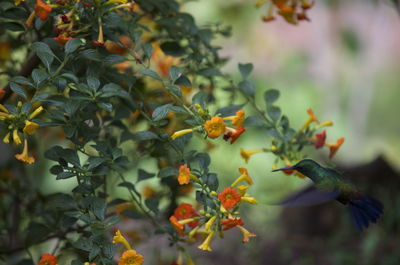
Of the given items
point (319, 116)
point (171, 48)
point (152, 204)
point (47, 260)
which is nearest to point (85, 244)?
point (47, 260)

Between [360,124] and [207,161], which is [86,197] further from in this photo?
[360,124]

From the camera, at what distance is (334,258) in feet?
8.14

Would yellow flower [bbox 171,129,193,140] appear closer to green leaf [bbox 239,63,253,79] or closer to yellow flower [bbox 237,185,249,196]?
yellow flower [bbox 237,185,249,196]

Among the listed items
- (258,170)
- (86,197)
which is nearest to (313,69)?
(258,170)

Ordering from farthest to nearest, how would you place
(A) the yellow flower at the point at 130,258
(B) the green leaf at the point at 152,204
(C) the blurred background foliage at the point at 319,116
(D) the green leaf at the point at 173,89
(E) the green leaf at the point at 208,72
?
(C) the blurred background foliage at the point at 319,116 → (E) the green leaf at the point at 208,72 → (B) the green leaf at the point at 152,204 → (D) the green leaf at the point at 173,89 → (A) the yellow flower at the point at 130,258

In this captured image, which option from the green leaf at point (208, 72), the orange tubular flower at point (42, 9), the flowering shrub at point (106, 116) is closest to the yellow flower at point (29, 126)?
the flowering shrub at point (106, 116)

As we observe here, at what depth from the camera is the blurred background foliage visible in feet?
8.66

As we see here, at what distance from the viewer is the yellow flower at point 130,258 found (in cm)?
105

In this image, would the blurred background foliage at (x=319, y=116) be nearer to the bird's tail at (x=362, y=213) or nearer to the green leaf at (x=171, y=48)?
the green leaf at (x=171, y=48)

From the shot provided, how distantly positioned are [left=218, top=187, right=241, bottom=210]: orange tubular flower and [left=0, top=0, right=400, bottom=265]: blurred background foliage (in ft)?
2.96

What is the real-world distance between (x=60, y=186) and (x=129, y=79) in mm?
2539

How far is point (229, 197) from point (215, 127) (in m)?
0.14

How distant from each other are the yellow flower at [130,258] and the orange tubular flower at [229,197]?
191 mm

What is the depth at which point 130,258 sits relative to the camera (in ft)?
3.46
